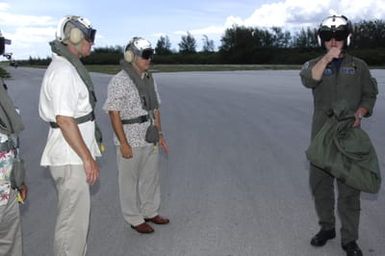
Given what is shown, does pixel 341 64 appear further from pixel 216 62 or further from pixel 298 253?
pixel 216 62

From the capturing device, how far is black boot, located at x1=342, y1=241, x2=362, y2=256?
4.88 metres

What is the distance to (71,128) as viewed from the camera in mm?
3955

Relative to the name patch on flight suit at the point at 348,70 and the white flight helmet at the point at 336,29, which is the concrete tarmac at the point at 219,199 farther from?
the white flight helmet at the point at 336,29

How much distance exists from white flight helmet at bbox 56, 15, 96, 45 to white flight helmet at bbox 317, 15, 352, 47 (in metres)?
1.97

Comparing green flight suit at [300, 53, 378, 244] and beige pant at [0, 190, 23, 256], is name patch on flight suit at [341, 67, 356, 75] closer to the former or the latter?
green flight suit at [300, 53, 378, 244]

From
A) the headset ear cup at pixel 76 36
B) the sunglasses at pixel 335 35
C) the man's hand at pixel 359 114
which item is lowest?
the man's hand at pixel 359 114

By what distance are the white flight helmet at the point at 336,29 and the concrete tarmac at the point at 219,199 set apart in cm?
188

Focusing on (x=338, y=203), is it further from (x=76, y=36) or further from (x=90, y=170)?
(x=76, y=36)

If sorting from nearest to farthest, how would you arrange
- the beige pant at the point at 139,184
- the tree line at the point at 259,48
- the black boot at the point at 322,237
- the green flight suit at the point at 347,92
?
1. the green flight suit at the point at 347,92
2. the black boot at the point at 322,237
3. the beige pant at the point at 139,184
4. the tree line at the point at 259,48

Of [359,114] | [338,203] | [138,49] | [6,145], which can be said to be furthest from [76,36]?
[338,203]

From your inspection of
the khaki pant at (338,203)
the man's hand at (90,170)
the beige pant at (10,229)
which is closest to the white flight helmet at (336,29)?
the khaki pant at (338,203)

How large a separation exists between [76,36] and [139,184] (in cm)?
228

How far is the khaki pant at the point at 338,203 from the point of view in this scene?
4.95 m

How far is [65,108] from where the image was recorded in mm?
3939
